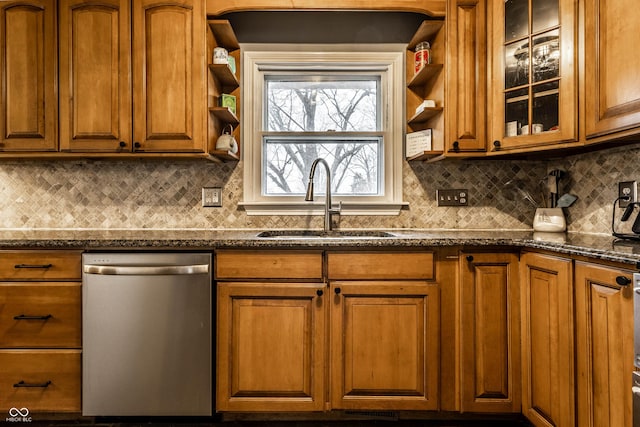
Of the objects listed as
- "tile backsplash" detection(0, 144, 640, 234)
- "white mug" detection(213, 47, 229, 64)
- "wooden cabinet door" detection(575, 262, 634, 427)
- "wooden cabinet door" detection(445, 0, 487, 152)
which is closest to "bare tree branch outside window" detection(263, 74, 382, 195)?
"tile backsplash" detection(0, 144, 640, 234)

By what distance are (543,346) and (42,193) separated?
2.92m

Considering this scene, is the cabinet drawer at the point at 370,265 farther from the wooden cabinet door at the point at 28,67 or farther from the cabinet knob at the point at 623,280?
the wooden cabinet door at the point at 28,67

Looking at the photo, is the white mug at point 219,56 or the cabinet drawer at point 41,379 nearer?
the cabinet drawer at point 41,379

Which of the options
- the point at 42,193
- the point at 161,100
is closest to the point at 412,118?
the point at 161,100

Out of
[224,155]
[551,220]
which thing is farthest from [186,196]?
[551,220]

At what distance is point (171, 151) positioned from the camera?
2.12m

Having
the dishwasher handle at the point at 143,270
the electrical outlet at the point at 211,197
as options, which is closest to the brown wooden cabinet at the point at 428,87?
the electrical outlet at the point at 211,197

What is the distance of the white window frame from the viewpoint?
2.49m

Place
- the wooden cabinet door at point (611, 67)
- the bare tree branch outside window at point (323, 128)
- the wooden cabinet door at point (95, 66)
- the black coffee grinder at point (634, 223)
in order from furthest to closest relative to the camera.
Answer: the bare tree branch outside window at point (323, 128), the wooden cabinet door at point (95, 66), the black coffee grinder at point (634, 223), the wooden cabinet door at point (611, 67)

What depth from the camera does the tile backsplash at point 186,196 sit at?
8.05 ft

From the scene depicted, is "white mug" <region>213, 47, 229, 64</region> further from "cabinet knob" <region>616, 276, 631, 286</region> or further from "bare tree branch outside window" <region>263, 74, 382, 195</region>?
"cabinet knob" <region>616, 276, 631, 286</region>

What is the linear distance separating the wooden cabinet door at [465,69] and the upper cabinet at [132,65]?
1.35 metres

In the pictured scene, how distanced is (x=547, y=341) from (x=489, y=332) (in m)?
0.25

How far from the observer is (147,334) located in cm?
180
